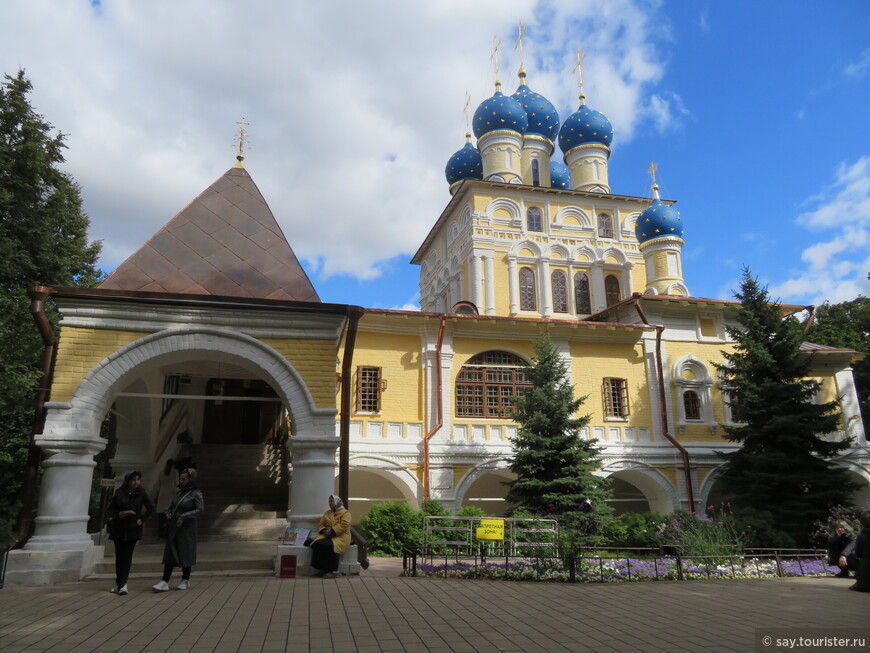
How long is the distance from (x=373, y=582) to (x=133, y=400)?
19.3ft

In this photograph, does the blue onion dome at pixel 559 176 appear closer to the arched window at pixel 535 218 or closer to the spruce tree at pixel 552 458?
the arched window at pixel 535 218

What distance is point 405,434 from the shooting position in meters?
16.1

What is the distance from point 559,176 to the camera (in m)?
32.7

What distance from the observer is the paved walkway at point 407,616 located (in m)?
4.95

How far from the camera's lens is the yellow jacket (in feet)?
26.0

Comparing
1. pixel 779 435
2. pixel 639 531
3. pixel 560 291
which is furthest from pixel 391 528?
pixel 560 291

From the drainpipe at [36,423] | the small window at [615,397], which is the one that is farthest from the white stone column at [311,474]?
the small window at [615,397]

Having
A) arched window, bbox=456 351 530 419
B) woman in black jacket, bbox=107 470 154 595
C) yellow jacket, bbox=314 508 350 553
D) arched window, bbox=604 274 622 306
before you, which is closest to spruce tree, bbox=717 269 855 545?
arched window, bbox=456 351 530 419

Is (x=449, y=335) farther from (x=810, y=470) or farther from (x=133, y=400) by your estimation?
(x=810, y=470)

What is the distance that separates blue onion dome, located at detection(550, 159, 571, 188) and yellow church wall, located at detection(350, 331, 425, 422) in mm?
18899

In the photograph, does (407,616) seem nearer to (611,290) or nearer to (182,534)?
(182,534)

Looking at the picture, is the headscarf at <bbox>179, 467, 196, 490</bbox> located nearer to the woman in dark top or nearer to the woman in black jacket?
the woman in dark top

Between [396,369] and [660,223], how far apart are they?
1379cm

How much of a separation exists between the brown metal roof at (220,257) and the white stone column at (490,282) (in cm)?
1539
